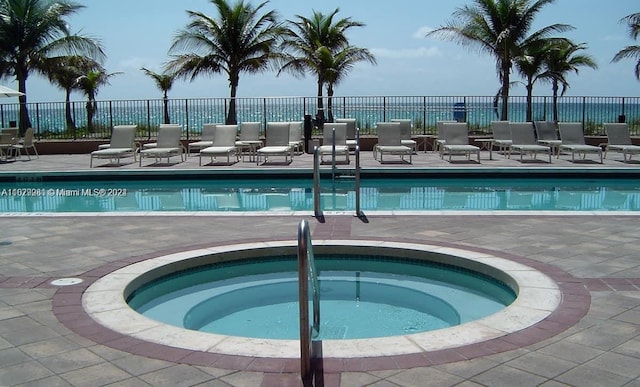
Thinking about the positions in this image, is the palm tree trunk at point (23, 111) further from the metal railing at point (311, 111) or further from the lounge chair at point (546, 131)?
the lounge chair at point (546, 131)

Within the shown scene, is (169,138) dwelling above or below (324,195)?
above

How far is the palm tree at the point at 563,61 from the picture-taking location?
22.1 meters

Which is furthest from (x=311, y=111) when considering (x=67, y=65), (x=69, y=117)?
(x=67, y=65)

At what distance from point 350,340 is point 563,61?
882 inches

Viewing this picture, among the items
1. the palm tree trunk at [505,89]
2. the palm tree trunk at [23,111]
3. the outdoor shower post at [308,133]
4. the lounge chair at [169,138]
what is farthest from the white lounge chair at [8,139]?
the palm tree trunk at [505,89]

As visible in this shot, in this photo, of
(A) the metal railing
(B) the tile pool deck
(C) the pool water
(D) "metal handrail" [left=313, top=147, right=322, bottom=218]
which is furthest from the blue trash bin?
(C) the pool water

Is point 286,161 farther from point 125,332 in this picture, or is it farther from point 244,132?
point 125,332

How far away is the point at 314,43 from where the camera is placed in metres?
24.8

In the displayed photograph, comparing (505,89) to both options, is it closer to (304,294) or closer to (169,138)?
(169,138)

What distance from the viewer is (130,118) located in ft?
67.3

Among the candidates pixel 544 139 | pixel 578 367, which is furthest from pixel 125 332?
pixel 544 139

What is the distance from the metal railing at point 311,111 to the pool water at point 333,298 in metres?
13.3

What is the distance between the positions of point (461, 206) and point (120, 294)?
705 centimetres

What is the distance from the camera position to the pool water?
5.40 metres
